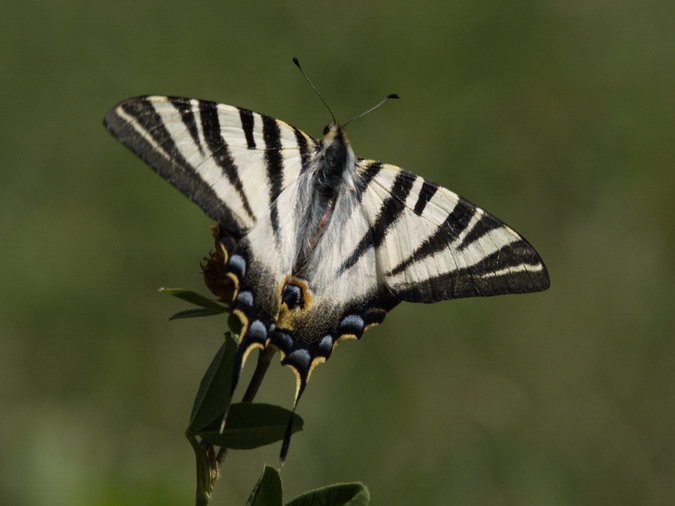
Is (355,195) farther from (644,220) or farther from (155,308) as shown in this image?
(644,220)

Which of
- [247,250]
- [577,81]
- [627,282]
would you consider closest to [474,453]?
[627,282]

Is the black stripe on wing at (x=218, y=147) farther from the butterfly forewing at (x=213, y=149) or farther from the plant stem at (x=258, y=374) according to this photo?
the plant stem at (x=258, y=374)

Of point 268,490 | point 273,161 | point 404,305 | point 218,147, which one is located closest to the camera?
point 268,490

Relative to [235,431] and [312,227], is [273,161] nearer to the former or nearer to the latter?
[312,227]

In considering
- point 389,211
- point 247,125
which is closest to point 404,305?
point 389,211

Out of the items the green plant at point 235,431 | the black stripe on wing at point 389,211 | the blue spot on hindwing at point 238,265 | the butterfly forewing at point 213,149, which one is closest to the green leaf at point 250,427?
the green plant at point 235,431
